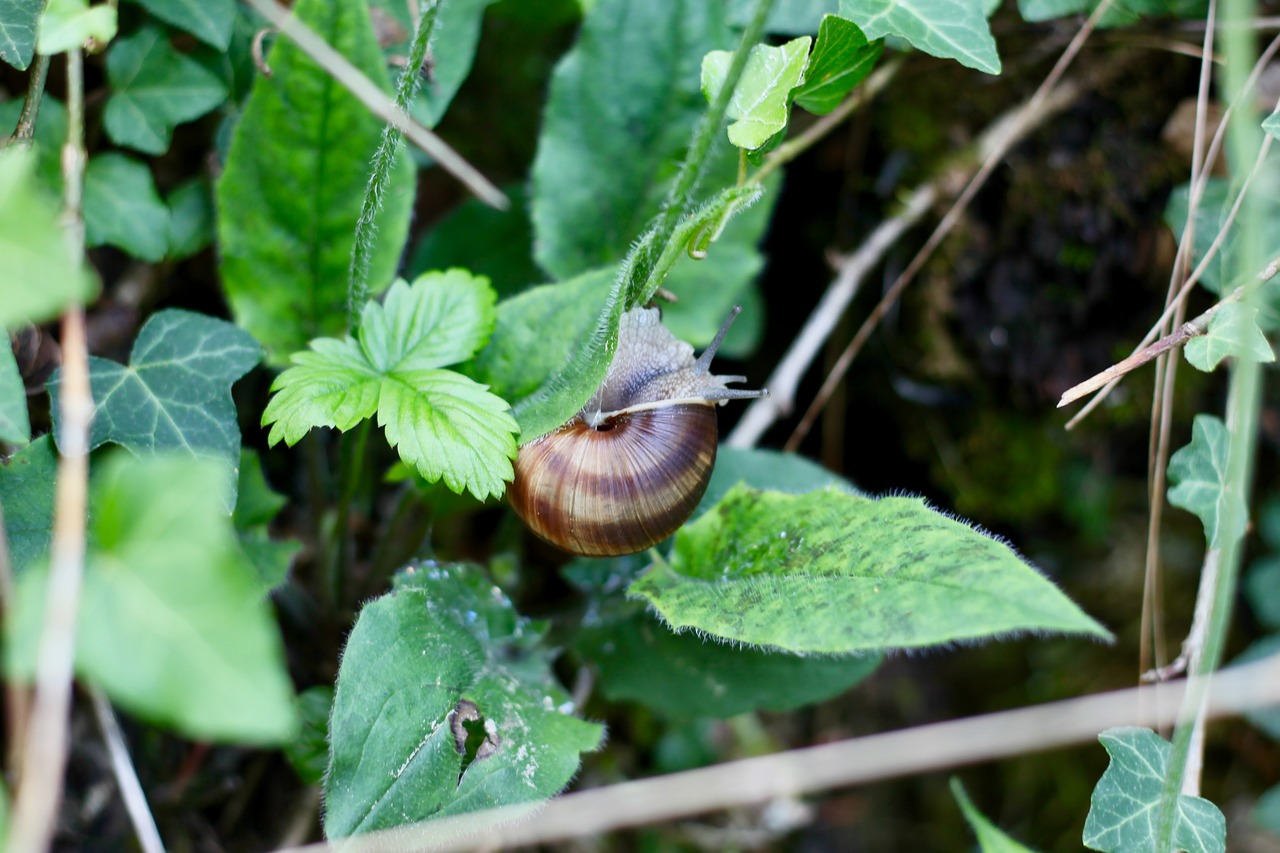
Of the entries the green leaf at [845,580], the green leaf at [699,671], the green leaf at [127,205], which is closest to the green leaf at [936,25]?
the green leaf at [845,580]

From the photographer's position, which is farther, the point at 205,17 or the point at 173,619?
the point at 205,17

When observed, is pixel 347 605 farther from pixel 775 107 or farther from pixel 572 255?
pixel 775 107

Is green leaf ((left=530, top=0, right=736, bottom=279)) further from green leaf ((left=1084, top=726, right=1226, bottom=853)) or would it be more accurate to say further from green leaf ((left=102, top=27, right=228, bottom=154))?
green leaf ((left=1084, top=726, right=1226, bottom=853))

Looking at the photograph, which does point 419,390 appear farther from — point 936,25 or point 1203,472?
point 1203,472

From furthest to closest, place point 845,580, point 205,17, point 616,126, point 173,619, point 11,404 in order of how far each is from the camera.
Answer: point 616,126 → point 205,17 → point 845,580 → point 11,404 → point 173,619

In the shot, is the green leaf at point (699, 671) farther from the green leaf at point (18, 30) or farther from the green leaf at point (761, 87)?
the green leaf at point (18, 30)

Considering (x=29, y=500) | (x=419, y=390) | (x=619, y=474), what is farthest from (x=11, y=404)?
(x=619, y=474)
